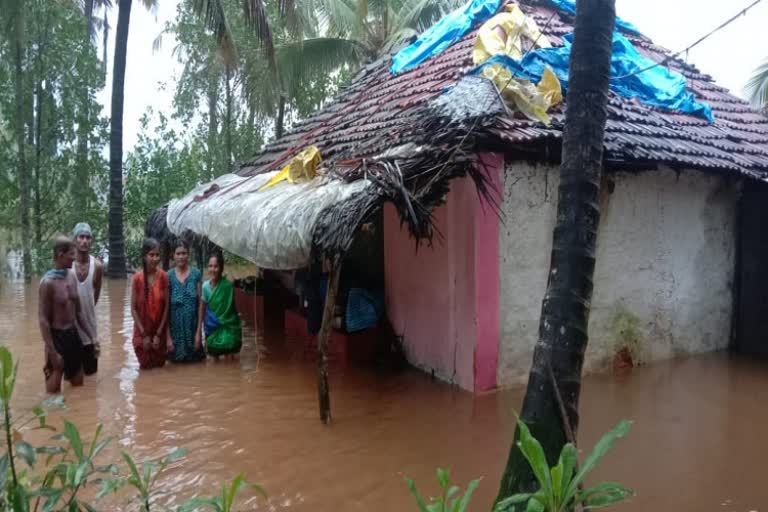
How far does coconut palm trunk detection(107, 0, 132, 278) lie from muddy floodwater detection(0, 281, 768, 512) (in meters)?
7.65

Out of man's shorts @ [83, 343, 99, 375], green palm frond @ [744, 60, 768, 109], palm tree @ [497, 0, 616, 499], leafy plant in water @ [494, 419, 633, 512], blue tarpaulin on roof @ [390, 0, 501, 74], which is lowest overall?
man's shorts @ [83, 343, 99, 375]

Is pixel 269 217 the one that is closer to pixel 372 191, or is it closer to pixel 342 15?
pixel 372 191

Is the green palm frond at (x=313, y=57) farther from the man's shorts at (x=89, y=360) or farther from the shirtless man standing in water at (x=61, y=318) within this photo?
the shirtless man standing in water at (x=61, y=318)

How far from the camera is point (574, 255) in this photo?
9.82 feet

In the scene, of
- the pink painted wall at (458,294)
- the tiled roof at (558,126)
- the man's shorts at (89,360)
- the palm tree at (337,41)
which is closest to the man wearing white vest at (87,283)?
→ the man's shorts at (89,360)

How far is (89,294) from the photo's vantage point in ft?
20.0

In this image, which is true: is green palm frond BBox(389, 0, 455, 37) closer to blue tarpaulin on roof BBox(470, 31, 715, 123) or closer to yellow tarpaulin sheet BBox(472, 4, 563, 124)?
blue tarpaulin on roof BBox(470, 31, 715, 123)

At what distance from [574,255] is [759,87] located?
15679 mm

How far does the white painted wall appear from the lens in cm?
595

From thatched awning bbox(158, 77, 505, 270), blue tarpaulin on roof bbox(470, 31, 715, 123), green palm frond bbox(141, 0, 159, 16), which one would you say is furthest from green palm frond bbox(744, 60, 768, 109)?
green palm frond bbox(141, 0, 159, 16)

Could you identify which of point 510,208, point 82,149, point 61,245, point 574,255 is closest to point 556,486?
point 574,255

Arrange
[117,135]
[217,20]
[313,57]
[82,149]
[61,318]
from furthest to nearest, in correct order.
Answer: [82,149], [117,135], [313,57], [217,20], [61,318]

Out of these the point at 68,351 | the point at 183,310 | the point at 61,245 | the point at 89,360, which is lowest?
the point at 89,360

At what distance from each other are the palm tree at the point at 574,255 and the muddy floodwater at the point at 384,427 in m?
1.13
